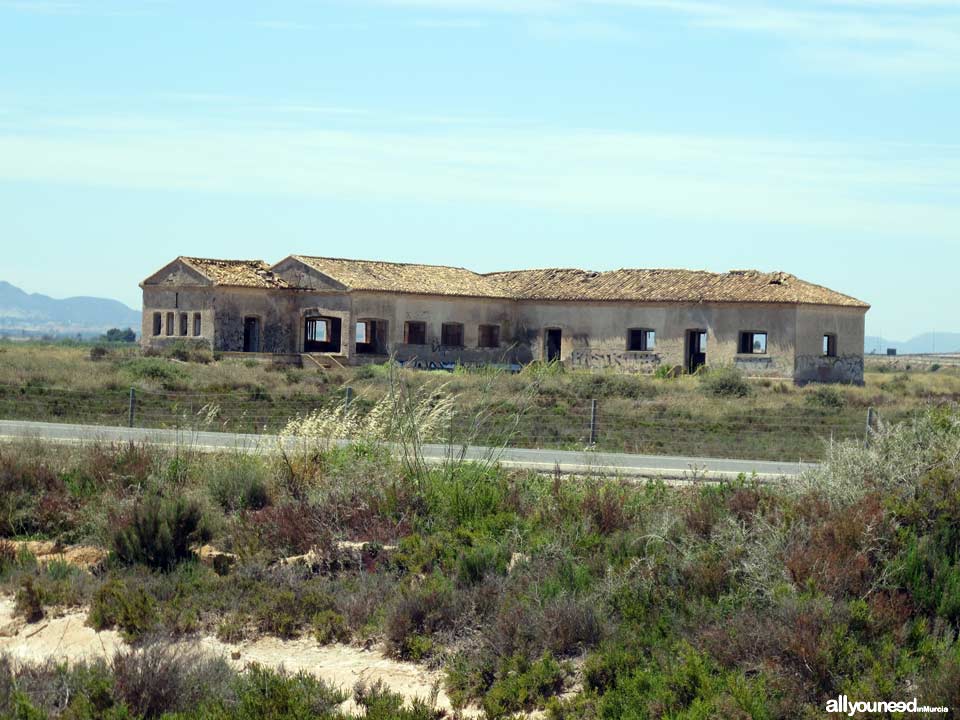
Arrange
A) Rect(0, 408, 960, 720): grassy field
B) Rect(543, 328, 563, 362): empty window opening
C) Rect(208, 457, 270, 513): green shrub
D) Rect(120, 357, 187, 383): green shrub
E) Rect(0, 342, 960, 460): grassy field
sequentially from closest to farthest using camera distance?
Rect(0, 408, 960, 720): grassy field < Rect(208, 457, 270, 513): green shrub < Rect(0, 342, 960, 460): grassy field < Rect(120, 357, 187, 383): green shrub < Rect(543, 328, 563, 362): empty window opening

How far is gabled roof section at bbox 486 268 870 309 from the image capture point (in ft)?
134

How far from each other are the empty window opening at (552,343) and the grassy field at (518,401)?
4.92 m

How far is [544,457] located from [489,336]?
28.3 metres

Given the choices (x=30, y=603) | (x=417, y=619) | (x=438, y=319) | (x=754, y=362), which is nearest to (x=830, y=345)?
(x=754, y=362)

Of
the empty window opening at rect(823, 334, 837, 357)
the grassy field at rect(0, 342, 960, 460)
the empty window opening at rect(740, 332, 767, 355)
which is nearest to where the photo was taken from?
the grassy field at rect(0, 342, 960, 460)

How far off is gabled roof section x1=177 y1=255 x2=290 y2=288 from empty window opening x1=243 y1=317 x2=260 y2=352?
1.48 m

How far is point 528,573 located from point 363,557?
5.74 ft

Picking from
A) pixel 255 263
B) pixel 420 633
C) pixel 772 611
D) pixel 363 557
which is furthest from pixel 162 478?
pixel 255 263

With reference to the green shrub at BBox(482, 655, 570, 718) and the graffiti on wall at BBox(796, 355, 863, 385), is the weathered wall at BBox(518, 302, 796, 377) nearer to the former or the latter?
the graffiti on wall at BBox(796, 355, 863, 385)

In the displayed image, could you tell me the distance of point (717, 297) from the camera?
41.2 meters

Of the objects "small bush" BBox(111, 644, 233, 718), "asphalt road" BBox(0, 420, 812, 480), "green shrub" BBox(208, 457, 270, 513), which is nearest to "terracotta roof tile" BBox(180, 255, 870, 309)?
"asphalt road" BBox(0, 420, 812, 480)

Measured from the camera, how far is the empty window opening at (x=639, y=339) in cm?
4331

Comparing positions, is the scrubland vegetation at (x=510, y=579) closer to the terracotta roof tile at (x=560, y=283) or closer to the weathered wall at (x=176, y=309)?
the terracotta roof tile at (x=560, y=283)

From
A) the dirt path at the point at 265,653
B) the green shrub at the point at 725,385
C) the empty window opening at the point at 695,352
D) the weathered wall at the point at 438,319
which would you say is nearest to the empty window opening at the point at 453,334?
the weathered wall at the point at 438,319
